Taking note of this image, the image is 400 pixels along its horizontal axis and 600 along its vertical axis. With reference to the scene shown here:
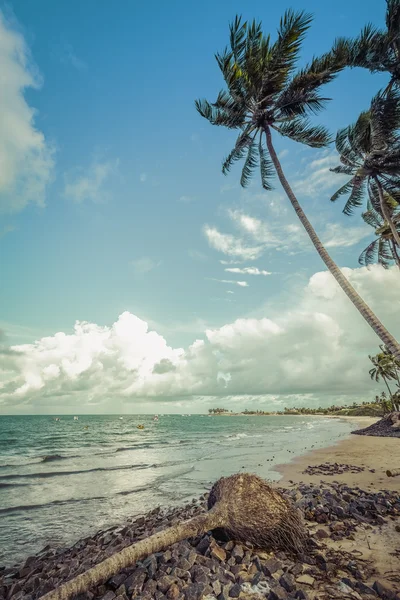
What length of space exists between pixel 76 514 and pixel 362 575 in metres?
8.23

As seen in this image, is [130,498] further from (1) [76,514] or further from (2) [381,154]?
(2) [381,154]

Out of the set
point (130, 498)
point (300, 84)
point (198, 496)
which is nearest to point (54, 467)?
point (130, 498)

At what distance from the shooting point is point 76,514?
8875 millimetres

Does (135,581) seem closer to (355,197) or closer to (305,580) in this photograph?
(305,580)

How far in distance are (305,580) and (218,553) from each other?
1.09m

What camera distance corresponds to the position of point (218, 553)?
3.98 metres

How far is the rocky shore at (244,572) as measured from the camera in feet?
10.5

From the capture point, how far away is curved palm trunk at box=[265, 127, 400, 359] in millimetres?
7949

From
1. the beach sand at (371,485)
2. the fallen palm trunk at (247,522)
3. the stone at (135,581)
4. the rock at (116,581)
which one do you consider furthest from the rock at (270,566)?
the rock at (116,581)

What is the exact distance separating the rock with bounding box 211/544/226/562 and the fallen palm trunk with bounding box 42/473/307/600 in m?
0.23

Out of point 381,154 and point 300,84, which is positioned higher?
point 300,84

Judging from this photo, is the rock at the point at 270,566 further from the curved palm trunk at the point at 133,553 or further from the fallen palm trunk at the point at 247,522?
the curved palm trunk at the point at 133,553

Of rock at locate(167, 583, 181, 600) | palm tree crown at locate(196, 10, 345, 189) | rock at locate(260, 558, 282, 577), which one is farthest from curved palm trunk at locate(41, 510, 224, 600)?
palm tree crown at locate(196, 10, 345, 189)

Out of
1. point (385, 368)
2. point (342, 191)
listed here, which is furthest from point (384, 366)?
point (342, 191)
